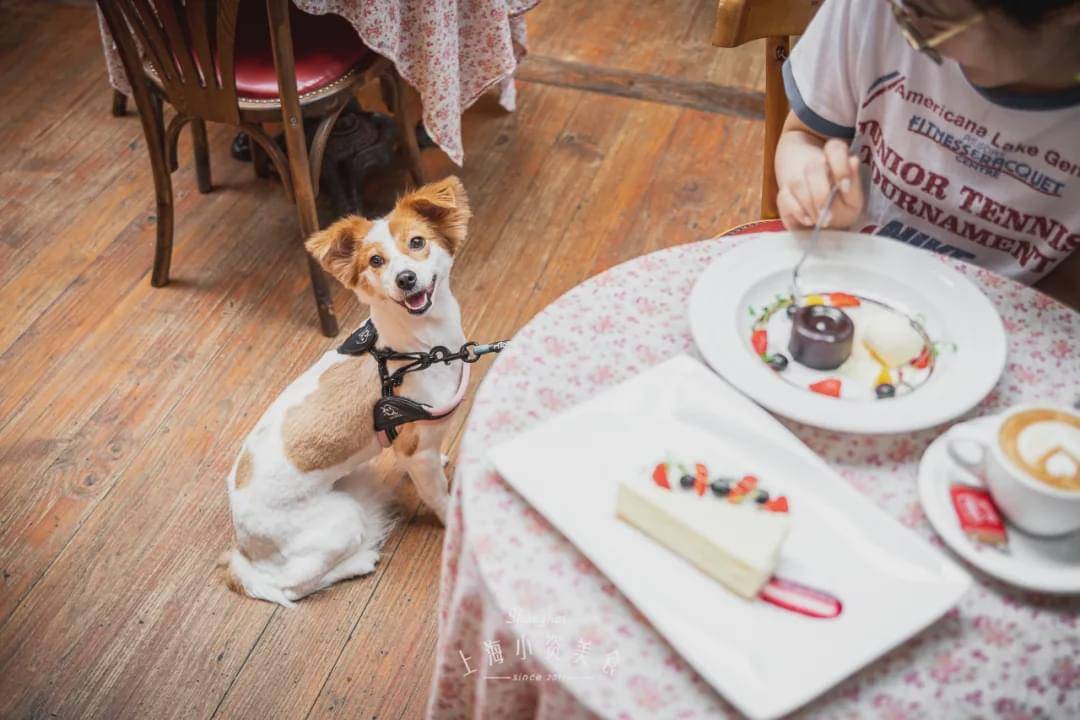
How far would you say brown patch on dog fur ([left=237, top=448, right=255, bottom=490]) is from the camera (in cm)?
133

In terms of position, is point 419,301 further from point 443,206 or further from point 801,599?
point 801,599

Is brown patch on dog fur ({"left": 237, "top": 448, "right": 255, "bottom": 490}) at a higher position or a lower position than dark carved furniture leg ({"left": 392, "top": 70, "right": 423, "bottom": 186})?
lower

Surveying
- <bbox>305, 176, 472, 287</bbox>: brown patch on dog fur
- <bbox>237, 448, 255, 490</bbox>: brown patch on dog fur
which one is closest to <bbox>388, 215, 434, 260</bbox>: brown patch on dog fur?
<bbox>305, 176, 472, 287</bbox>: brown patch on dog fur

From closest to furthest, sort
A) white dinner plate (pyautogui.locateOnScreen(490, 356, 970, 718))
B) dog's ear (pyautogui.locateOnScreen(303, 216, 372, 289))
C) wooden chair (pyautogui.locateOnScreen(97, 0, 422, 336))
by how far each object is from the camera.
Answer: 1. white dinner plate (pyautogui.locateOnScreen(490, 356, 970, 718))
2. dog's ear (pyautogui.locateOnScreen(303, 216, 372, 289))
3. wooden chair (pyautogui.locateOnScreen(97, 0, 422, 336))

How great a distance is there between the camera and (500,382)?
2.72 feet

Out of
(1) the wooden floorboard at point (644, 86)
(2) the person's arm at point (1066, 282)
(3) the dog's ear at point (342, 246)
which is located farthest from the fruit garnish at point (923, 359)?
(1) the wooden floorboard at point (644, 86)

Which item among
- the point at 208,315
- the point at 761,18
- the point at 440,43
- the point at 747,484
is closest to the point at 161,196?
the point at 208,315

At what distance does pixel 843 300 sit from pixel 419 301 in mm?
630

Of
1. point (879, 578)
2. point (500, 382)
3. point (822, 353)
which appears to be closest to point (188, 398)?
point (500, 382)

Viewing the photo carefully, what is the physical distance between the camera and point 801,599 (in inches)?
25.5

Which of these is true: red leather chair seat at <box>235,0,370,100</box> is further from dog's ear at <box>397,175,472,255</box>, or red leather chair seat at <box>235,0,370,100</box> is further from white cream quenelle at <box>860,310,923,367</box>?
white cream quenelle at <box>860,310,923,367</box>

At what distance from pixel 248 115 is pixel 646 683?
4.81 ft

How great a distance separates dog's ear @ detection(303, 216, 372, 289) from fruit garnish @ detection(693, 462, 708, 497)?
706 mm

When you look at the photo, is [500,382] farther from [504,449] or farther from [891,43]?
[891,43]
